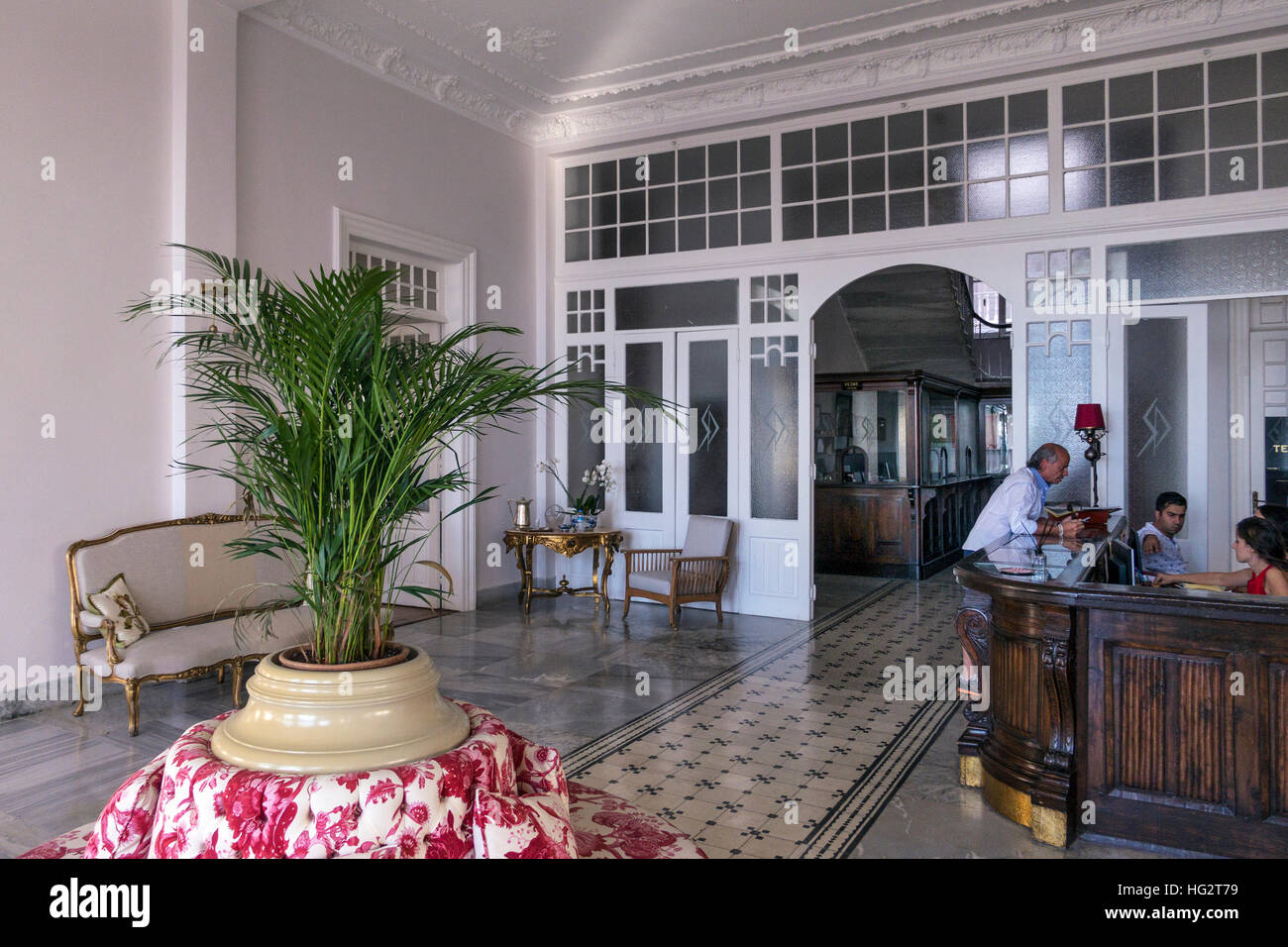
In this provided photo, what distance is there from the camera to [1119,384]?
629 centimetres

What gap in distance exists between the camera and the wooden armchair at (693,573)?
7176mm

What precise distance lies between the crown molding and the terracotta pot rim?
5.69 meters

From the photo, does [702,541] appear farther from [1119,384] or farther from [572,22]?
[572,22]

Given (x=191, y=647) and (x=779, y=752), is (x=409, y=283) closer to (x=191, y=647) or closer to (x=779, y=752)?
(x=191, y=647)

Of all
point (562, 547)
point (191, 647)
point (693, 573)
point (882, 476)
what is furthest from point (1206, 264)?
point (191, 647)

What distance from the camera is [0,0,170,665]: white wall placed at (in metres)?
4.67

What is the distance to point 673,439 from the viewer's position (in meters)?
8.28

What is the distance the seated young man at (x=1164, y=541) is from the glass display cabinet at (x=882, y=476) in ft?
15.0

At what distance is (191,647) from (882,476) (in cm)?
825

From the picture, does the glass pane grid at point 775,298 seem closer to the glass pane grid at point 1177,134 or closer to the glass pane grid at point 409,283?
the glass pane grid at point 1177,134

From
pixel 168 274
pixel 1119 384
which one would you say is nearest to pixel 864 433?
pixel 1119 384

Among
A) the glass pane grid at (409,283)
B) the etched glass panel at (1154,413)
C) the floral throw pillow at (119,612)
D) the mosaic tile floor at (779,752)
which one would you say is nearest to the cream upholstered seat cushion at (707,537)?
the mosaic tile floor at (779,752)

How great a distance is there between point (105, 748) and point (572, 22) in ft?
18.5

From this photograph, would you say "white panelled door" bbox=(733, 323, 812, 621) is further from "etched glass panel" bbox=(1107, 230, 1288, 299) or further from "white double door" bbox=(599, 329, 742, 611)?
"etched glass panel" bbox=(1107, 230, 1288, 299)
